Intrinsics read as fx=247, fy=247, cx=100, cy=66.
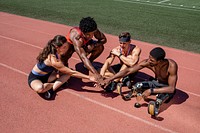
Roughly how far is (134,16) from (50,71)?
9713mm

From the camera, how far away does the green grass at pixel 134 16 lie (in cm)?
1050

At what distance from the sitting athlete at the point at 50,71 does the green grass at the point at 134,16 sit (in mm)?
5390

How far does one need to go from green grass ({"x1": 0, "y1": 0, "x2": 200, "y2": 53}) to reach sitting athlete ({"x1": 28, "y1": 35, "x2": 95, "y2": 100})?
212 inches

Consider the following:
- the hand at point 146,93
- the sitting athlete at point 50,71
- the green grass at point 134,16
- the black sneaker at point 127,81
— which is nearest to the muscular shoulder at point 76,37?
the sitting athlete at point 50,71

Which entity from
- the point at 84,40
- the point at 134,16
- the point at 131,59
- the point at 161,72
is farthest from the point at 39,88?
the point at 134,16

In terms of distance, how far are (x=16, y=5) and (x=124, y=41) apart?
12095 mm

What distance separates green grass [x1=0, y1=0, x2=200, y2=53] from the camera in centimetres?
1050

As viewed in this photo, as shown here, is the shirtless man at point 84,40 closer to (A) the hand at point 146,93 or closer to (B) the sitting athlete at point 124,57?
(B) the sitting athlete at point 124,57

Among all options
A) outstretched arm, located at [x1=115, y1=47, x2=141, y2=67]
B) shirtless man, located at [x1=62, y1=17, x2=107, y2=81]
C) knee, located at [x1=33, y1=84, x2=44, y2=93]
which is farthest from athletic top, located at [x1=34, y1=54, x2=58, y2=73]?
outstretched arm, located at [x1=115, y1=47, x2=141, y2=67]

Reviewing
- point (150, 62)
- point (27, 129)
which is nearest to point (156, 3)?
point (150, 62)

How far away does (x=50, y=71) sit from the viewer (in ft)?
17.6

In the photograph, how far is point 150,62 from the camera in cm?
468

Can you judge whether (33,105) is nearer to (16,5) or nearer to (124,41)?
(124,41)

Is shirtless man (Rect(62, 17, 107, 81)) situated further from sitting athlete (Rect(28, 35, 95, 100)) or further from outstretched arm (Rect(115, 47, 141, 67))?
outstretched arm (Rect(115, 47, 141, 67))
